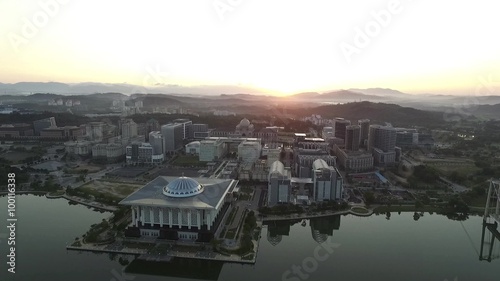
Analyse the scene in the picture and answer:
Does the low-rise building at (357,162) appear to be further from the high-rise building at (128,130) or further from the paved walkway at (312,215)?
the high-rise building at (128,130)

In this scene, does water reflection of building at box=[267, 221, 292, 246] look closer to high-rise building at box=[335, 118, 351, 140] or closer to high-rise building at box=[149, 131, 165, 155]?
high-rise building at box=[149, 131, 165, 155]

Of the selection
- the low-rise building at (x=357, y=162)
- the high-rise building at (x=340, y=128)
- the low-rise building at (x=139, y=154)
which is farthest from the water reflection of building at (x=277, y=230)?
the high-rise building at (x=340, y=128)

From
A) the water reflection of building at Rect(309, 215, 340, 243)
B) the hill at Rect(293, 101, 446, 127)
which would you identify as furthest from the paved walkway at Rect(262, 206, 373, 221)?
the hill at Rect(293, 101, 446, 127)

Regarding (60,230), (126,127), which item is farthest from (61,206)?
(126,127)

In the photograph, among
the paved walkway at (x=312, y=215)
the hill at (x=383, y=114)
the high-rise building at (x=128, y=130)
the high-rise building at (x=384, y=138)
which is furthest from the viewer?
the hill at (x=383, y=114)

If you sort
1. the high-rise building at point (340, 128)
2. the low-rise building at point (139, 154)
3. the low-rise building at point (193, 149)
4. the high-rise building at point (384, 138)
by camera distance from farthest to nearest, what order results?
the high-rise building at point (340, 128)
the low-rise building at point (193, 149)
the high-rise building at point (384, 138)
the low-rise building at point (139, 154)

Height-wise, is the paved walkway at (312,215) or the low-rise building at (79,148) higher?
the low-rise building at (79,148)
